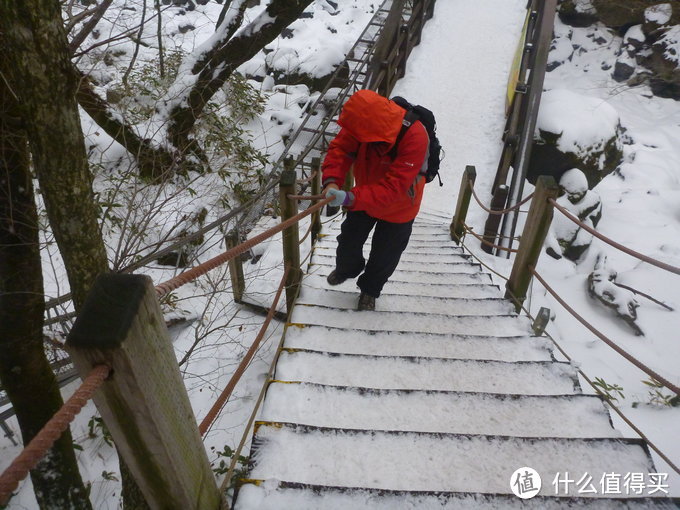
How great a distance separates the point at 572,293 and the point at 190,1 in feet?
50.1

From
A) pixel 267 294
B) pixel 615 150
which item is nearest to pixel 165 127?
pixel 267 294

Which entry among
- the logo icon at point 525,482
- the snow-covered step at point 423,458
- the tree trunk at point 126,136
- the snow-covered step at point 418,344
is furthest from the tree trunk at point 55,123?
the tree trunk at point 126,136

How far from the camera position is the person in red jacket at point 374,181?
6.97 feet

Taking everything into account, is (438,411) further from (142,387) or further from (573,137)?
(573,137)

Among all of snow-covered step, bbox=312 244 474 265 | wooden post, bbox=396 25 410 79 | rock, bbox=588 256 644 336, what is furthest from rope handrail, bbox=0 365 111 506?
wooden post, bbox=396 25 410 79

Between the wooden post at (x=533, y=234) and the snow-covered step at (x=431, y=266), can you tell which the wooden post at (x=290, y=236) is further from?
the wooden post at (x=533, y=234)

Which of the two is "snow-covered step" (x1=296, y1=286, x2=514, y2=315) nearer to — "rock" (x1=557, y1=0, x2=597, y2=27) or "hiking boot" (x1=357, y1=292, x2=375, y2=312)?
"hiking boot" (x1=357, y1=292, x2=375, y2=312)

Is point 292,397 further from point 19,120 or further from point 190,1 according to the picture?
point 190,1

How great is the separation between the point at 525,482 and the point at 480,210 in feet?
18.5

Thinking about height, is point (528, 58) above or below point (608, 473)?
above

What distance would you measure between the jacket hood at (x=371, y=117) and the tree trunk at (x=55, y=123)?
4.43 feet

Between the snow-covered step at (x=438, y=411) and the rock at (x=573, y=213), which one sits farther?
the rock at (x=573, y=213)

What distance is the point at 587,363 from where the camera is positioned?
5.38 m

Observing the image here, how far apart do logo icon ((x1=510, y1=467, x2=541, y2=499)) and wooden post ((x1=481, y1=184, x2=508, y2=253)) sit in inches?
170
